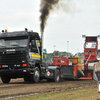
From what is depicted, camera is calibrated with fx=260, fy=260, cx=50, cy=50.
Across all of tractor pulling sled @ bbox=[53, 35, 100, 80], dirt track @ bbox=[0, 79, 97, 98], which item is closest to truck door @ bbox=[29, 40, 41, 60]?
dirt track @ bbox=[0, 79, 97, 98]

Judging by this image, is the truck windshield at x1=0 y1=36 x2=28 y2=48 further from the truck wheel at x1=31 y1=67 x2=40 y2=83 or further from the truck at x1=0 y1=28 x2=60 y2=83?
the truck wheel at x1=31 y1=67 x2=40 y2=83

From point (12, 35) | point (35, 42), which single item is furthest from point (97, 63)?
point (12, 35)

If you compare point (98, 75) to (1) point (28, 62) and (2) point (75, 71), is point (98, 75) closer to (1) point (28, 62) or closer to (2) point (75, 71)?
(2) point (75, 71)

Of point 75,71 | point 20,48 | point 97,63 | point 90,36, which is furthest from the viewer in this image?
point 90,36

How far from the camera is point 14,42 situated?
15.5 m

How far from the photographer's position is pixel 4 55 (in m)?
15.6

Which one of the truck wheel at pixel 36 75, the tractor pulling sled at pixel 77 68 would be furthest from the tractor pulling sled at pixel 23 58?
the tractor pulling sled at pixel 77 68

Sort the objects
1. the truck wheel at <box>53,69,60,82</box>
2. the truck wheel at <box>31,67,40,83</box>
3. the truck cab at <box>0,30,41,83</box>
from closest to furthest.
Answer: the truck cab at <box>0,30,41,83</box>
the truck wheel at <box>31,67,40,83</box>
the truck wheel at <box>53,69,60,82</box>

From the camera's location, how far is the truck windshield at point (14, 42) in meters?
15.4

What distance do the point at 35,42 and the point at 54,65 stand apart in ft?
12.4

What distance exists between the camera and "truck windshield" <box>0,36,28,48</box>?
50.4ft

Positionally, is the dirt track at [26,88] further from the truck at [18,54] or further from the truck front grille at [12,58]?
the truck front grille at [12,58]

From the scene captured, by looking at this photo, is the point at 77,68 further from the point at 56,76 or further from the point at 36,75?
the point at 36,75

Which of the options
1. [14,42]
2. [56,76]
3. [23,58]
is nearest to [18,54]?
[23,58]
